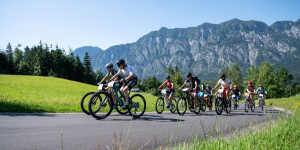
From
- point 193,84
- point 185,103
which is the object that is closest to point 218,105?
point 193,84

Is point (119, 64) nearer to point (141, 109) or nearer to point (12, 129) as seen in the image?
point (141, 109)

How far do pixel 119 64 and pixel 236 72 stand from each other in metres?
97.4

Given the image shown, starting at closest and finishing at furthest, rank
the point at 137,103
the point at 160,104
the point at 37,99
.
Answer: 1. the point at 137,103
2. the point at 160,104
3. the point at 37,99

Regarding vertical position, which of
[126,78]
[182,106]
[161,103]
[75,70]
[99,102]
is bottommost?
[182,106]

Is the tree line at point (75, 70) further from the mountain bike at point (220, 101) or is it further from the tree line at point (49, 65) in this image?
the mountain bike at point (220, 101)

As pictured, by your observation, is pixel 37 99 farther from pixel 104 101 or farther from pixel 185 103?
pixel 185 103

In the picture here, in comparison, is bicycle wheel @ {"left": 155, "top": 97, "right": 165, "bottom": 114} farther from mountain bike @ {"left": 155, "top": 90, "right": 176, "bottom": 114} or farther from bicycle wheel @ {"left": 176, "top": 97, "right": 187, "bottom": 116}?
bicycle wheel @ {"left": 176, "top": 97, "right": 187, "bottom": 116}

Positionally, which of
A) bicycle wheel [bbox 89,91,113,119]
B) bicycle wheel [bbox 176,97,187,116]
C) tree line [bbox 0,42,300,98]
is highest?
tree line [bbox 0,42,300,98]

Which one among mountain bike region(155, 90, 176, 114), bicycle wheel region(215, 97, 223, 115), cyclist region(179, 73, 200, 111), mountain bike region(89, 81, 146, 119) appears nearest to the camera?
mountain bike region(89, 81, 146, 119)

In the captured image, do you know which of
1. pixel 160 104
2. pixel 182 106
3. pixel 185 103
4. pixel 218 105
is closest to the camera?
pixel 182 106

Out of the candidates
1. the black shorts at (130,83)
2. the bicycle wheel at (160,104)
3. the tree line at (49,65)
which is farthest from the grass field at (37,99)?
the tree line at (49,65)

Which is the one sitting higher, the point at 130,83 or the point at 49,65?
the point at 49,65

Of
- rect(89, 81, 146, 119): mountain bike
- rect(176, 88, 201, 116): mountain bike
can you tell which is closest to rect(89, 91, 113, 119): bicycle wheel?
rect(89, 81, 146, 119): mountain bike

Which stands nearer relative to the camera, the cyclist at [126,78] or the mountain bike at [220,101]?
the cyclist at [126,78]
